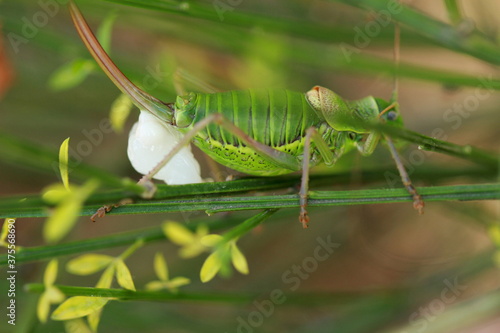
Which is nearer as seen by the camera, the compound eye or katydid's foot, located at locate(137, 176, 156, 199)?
→ katydid's foot, located at locate(137, 176, 156, 199)

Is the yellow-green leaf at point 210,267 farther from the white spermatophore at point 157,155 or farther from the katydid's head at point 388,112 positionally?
the katydid's head at point 388,112

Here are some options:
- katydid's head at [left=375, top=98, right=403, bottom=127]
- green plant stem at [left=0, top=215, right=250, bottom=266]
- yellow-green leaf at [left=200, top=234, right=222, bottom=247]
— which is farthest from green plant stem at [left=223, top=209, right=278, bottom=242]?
katydid's head at [left=375, top=98, right=403, bottom=127]

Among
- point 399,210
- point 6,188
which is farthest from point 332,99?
point 6,188

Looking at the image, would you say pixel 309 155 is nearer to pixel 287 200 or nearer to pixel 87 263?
pixel 287 200

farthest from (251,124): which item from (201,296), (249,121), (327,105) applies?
(201,296)

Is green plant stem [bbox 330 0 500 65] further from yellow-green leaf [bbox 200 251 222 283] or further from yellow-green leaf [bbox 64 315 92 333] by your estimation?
yellow-green leaf [bbox 64 315 92 333]

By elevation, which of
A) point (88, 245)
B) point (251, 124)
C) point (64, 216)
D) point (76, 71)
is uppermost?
point (76, 71)
